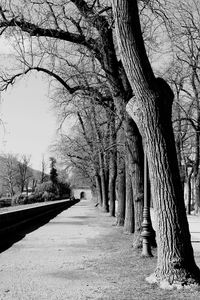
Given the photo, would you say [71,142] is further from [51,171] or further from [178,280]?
[51,171]

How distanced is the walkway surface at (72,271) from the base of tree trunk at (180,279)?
23cm

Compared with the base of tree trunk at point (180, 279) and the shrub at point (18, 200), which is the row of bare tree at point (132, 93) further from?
the shrub at point (18, 200)

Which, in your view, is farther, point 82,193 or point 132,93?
point 82,193

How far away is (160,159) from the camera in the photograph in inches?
322

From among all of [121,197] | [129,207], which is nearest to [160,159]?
[129,207]

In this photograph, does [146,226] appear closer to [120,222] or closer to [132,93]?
[132,93]

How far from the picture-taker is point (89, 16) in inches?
519

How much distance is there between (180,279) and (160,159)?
1989mm

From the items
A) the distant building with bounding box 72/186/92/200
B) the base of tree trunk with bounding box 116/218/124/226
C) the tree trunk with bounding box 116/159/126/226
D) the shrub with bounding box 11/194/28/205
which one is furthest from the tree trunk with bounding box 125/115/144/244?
the distant building with bounding box 72/186/92/200

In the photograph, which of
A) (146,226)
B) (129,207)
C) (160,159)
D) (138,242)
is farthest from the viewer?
(129,207)

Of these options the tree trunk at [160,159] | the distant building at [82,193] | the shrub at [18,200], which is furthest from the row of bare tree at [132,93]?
the distant building at [82,193]

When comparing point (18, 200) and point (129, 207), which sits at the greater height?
point (18, 200)

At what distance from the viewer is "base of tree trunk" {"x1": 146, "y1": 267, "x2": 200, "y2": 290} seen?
778cm

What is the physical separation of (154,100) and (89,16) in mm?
5808
